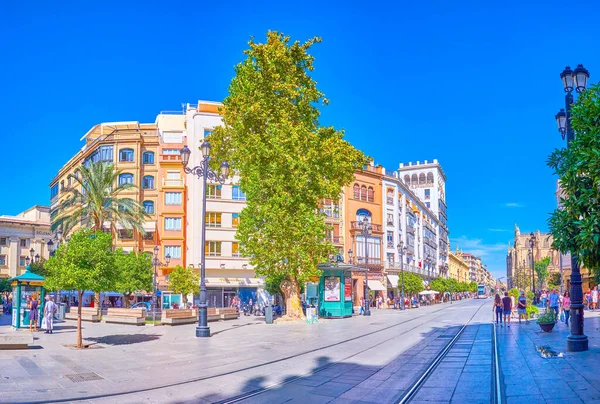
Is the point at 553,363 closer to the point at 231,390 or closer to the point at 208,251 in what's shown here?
the point at 231,390

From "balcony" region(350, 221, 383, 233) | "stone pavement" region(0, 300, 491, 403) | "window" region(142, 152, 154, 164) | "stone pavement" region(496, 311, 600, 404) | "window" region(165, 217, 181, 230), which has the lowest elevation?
"stone pavement" region(0, 300, 491, 403)

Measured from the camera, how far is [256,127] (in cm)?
3225

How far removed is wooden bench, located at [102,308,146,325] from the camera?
2970 cm

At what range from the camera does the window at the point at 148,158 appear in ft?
186

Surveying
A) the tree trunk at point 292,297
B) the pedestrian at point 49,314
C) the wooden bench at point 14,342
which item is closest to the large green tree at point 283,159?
the tree trunk at point 292,297

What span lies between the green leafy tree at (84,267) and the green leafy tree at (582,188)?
44.6 feet

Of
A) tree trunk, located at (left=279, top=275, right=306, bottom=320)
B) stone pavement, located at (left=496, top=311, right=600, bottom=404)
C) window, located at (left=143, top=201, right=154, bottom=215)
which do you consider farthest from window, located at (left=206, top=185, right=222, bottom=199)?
stone pavement, located at (left=496, top=311, right=600, bottom=404)

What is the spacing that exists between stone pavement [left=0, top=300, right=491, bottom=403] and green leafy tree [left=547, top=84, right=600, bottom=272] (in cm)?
417

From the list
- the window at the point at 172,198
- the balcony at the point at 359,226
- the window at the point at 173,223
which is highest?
the window at the point at 172,198

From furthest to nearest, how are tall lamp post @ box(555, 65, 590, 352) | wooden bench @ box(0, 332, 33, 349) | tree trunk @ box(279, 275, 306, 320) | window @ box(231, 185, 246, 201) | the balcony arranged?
the balcony
window @ box(231, 185, 246, 201)
tree trunk @ box(279, 275, 306, 320)
wooden bench @ box(0, 332, 33, 349)
tall lamp post @ box(555, 65, 590, 352)

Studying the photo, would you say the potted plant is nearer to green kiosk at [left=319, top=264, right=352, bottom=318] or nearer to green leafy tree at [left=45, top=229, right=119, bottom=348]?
green leafy tree at [left=45, top=229, right=119, bottom=348]

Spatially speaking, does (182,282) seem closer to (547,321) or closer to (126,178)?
(126,178)

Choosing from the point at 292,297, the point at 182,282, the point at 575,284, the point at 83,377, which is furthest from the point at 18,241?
the point at 575,284

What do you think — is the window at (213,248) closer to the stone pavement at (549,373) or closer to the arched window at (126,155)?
the arched window at (126,155)
